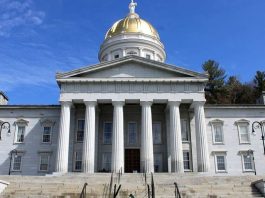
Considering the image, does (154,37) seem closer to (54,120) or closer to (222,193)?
(54,120)

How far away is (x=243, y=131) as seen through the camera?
4047cm

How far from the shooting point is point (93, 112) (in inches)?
1447

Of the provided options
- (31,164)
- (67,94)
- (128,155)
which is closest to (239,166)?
(128,155)

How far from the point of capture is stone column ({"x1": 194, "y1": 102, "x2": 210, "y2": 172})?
35.3 metres

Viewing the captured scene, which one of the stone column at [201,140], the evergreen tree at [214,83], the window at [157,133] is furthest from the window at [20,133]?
the evergreen tree at [214,83]

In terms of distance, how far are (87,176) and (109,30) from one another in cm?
2991

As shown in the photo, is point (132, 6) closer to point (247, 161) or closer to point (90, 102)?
point (90, 102)

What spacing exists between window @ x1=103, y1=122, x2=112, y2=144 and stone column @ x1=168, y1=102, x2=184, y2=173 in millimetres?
7354

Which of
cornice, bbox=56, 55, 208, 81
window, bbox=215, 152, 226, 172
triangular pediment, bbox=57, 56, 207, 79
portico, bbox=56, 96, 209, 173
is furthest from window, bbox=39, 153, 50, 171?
window, bbox=215, 152, 226, 172

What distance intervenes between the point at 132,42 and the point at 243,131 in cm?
2055

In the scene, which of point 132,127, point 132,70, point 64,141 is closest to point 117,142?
point 132,127

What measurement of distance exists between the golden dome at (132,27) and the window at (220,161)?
876 inches

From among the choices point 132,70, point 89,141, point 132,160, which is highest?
point 132,70

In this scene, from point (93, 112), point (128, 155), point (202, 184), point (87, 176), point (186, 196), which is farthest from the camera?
point (128, 155)
